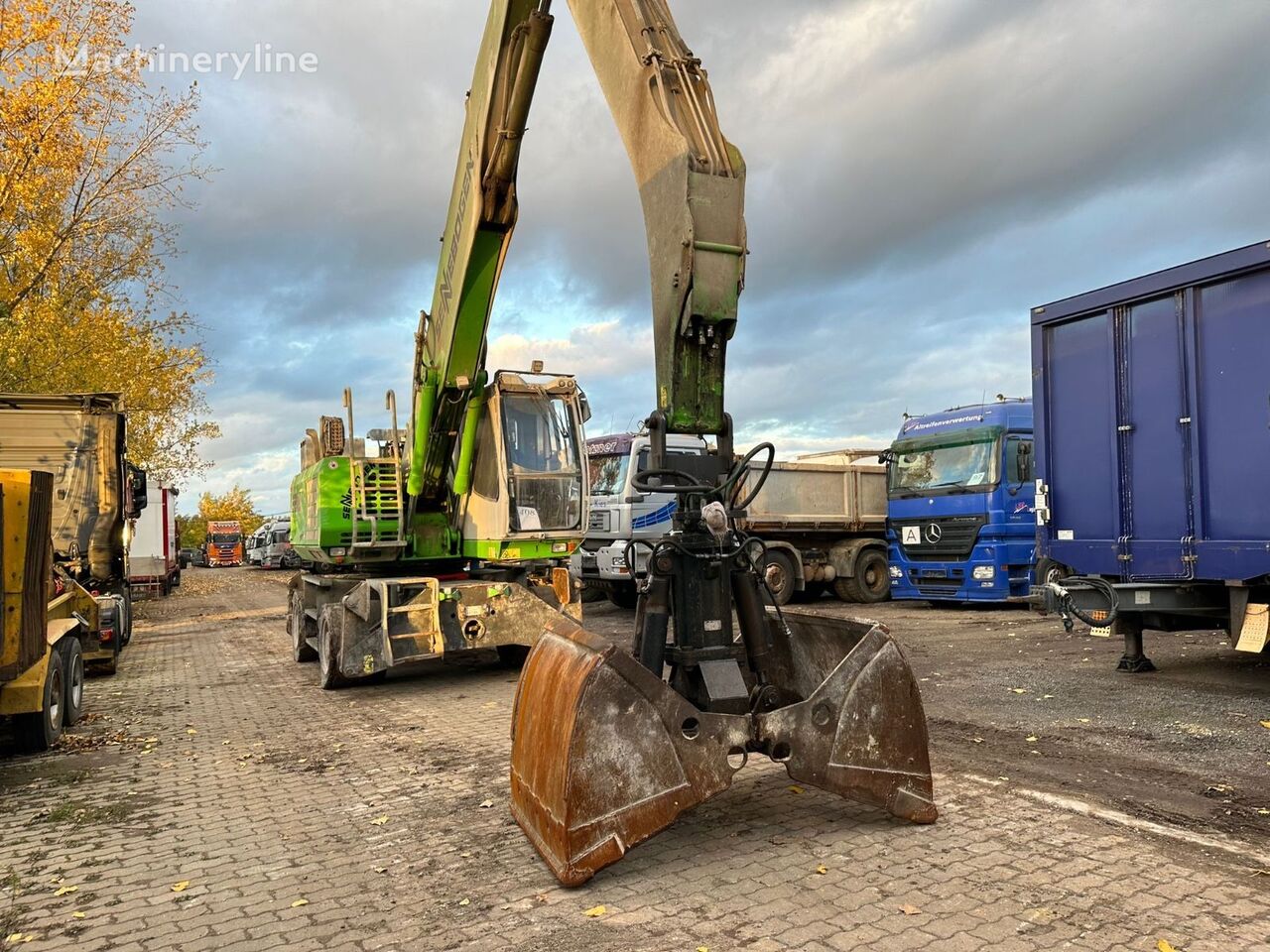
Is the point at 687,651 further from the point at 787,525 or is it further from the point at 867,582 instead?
the point at 867,582

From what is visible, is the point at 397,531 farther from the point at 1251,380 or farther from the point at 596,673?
the point at 1251,380

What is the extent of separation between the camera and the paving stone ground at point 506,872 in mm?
3404

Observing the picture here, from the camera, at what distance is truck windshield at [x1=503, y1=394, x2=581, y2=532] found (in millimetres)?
9141

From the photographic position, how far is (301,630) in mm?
11547

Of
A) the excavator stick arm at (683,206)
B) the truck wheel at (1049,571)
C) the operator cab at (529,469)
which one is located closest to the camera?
the excavator stick arm at (683,206)

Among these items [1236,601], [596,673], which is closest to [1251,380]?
[1236,601]

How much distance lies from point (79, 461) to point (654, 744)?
10.8 m

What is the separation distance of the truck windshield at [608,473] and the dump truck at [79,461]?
23.1ft

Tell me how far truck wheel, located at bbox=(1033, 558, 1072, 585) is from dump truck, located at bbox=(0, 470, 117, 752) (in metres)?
8.53

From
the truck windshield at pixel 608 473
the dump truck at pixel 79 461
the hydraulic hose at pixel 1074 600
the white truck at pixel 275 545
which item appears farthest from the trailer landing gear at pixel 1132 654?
the white truck at pixel 275 545

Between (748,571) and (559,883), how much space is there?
1.76 metres

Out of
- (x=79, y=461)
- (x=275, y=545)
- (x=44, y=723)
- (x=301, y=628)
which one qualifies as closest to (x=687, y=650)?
(x=44, y=723)

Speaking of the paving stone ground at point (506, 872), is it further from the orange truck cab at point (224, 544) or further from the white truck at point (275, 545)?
the orange truck cab at point (224, 544)

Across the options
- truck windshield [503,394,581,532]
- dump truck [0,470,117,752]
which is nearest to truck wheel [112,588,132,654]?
dump truck [0,470,117,752]
